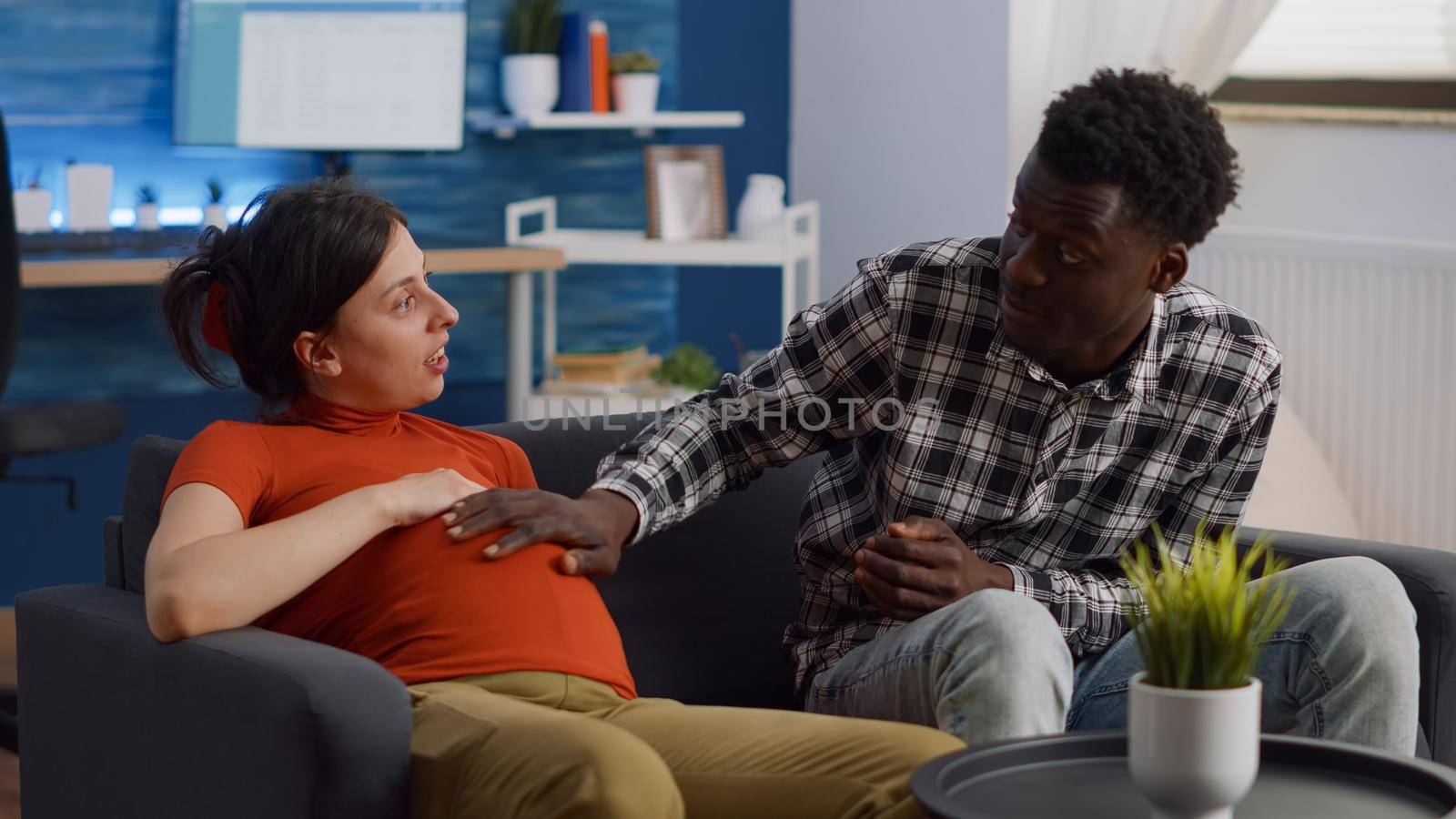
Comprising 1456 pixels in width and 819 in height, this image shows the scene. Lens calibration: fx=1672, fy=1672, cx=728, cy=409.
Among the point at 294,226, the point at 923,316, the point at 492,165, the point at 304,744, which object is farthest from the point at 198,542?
the point at 492,165

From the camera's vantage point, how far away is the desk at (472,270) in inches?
122

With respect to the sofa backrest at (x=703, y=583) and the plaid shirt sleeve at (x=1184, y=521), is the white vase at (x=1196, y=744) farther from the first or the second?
the sofa backrest at (x=703, y=583)

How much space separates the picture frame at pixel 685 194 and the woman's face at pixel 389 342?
2.38 metres

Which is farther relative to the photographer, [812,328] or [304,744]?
[812,328]

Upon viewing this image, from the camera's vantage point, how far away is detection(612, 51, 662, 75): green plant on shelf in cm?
424

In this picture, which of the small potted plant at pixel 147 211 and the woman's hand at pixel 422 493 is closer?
the woman's hand at pixel 422 493

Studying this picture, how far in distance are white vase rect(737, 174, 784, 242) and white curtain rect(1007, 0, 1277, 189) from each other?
22.0 inches

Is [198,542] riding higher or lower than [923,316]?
lower

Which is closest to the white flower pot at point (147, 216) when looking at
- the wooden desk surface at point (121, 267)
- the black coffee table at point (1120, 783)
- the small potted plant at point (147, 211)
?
the small potted plant at point (147, 211)

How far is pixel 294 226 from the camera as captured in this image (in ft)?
5.24

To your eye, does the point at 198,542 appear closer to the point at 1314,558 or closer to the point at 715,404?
the point at 715,404

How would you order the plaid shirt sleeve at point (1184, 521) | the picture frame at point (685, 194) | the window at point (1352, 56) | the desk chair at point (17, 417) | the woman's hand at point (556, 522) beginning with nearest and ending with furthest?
the woman's hand at point (556, 522), the plaid shirt sleeve at point (1184, 521), the desk chair at point (17, 417), the window at point (1352, 56), the picture frame at point (685, 194)

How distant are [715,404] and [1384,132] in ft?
6.79

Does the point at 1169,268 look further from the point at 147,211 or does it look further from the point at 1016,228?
the point at 147,211
